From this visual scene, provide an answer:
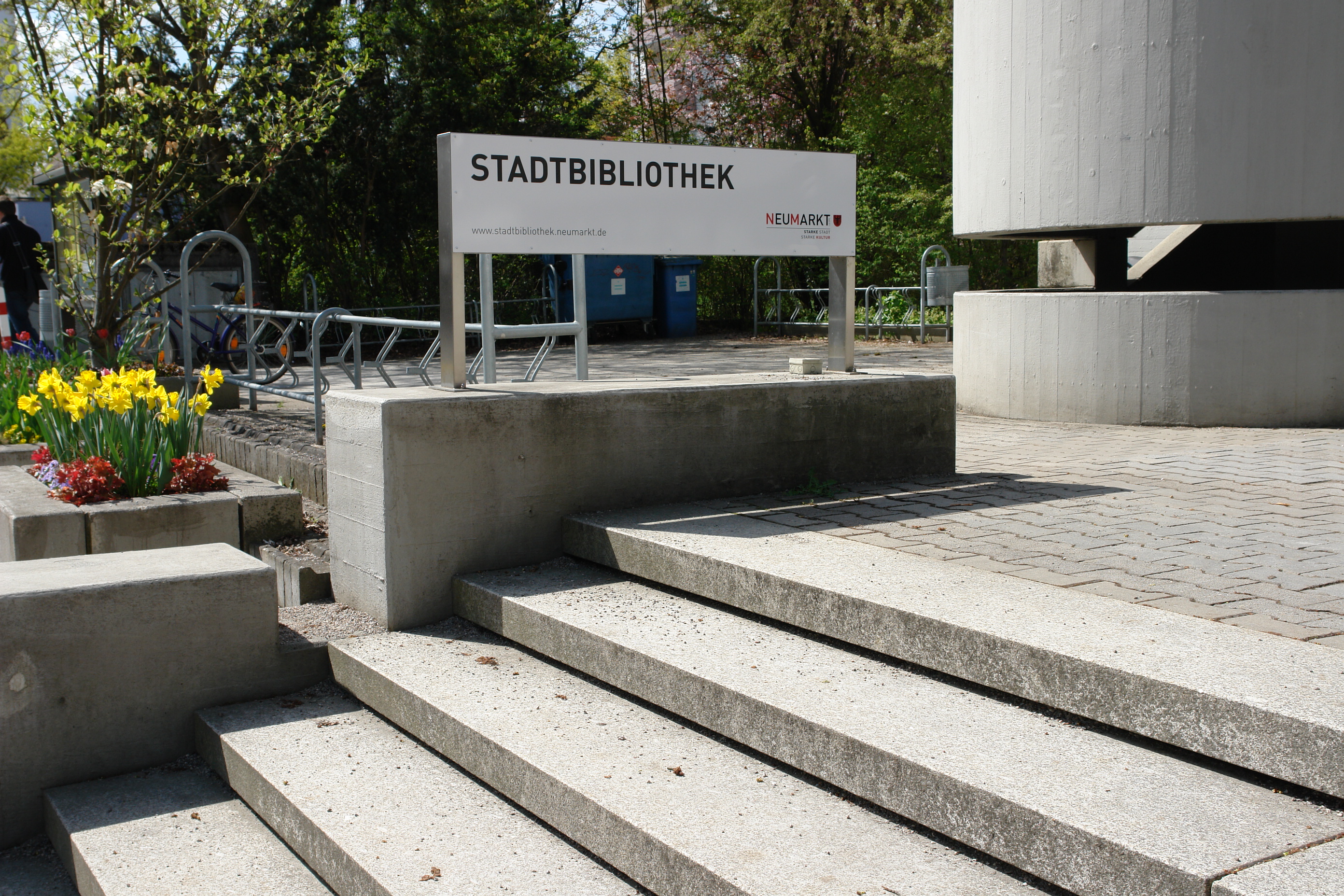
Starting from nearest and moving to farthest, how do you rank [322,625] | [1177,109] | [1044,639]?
[1044,639], [322,625], [1177,109]

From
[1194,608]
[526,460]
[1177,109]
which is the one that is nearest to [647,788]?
[1194,608]

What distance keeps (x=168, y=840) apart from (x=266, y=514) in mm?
2360

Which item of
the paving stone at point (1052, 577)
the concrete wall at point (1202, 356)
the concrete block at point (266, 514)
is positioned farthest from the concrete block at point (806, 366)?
the concrete wall at point (1202, 356)

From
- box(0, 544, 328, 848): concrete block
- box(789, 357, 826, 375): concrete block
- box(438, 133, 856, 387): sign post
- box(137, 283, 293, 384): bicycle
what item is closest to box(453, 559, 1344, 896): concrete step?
box(0, 544, 328, 848): concrete block

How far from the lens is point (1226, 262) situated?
977 centimetres

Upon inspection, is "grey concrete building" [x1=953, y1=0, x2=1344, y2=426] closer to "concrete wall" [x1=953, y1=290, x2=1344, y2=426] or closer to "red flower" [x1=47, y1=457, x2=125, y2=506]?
"concrete wall" [x1=953, y1=290, x2=1344, y2=426]

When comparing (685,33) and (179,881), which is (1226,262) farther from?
(685,33)

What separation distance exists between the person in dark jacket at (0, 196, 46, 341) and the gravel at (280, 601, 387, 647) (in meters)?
8.30

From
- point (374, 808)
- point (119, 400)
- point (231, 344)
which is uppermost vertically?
point (231, 344)

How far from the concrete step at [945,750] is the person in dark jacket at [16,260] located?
32.0ft

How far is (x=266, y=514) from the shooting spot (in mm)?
5949

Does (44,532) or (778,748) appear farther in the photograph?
(44,532)

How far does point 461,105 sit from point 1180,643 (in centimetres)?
1888

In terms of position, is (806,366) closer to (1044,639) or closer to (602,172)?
(602,172)
